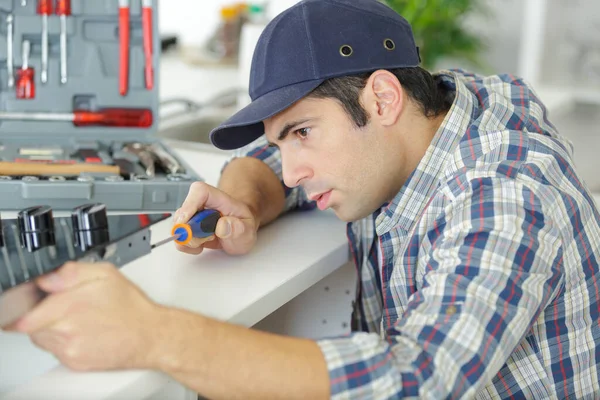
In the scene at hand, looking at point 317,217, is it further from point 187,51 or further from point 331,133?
point 187,51

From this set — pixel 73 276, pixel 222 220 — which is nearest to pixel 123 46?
pixel 222 220

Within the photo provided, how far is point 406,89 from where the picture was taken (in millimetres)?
1120

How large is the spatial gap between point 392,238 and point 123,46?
745 millimetres

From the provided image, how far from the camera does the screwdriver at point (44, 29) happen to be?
153cm

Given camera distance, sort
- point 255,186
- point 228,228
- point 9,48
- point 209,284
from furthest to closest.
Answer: point 9,48
point 255,186
point 228,228
point 209,284

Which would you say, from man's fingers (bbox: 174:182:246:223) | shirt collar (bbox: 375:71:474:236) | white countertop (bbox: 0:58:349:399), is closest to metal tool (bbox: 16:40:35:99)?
white countertop (bbox: 0:58:349:399)

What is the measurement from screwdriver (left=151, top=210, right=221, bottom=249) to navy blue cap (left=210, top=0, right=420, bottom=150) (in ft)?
0.44

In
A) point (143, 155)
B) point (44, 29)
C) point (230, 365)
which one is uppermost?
point (44, 29)

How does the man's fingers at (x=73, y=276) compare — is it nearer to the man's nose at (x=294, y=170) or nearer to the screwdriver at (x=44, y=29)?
the man's nose at (x=294, y=170)

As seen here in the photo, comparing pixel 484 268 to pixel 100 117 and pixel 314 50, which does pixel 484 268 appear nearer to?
pixel 314 50

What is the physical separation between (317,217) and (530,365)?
480mm

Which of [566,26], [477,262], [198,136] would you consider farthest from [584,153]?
[477,262]

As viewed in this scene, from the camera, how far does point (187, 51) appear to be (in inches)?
136

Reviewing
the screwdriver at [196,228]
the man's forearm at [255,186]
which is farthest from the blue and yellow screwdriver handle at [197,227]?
the man's forearm at [255,186]
